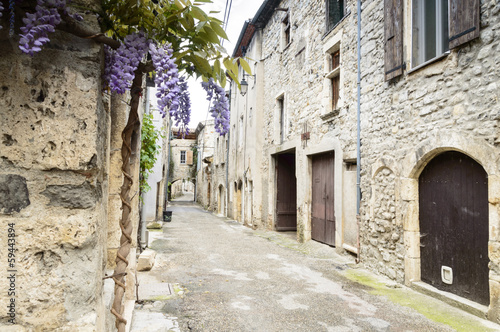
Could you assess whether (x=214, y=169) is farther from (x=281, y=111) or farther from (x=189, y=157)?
(x=281, y=111)

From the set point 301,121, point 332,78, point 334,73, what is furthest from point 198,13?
point 301,121

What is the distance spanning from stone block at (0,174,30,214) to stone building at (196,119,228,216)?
16.2 metres

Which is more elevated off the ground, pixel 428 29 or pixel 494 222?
pixel 428 29

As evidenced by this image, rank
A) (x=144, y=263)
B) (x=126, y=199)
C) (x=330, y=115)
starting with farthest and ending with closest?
(x=330, y=115), (x=144, y=263), (x=126, y=199)

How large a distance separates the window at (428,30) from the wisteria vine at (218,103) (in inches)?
166

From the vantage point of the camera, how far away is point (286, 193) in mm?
11984

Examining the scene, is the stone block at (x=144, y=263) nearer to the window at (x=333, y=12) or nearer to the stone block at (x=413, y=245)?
the stone block at (x=413, y=245)

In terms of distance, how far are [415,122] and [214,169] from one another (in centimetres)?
1872

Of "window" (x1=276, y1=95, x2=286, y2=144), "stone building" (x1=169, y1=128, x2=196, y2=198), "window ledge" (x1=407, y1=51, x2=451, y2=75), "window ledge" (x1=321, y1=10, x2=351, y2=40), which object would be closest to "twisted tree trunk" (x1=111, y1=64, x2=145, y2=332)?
"window ledge" (x1=407, y1=51, x2=451, y2=75)

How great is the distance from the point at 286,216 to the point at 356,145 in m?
5.39

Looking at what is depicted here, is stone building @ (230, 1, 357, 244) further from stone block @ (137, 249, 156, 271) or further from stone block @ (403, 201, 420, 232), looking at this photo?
stone block @ (137, 249, 156, 271)

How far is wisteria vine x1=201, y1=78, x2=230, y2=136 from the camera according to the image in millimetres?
1617

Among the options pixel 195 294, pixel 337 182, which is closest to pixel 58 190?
pixel 195 294

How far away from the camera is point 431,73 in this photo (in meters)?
4.98
